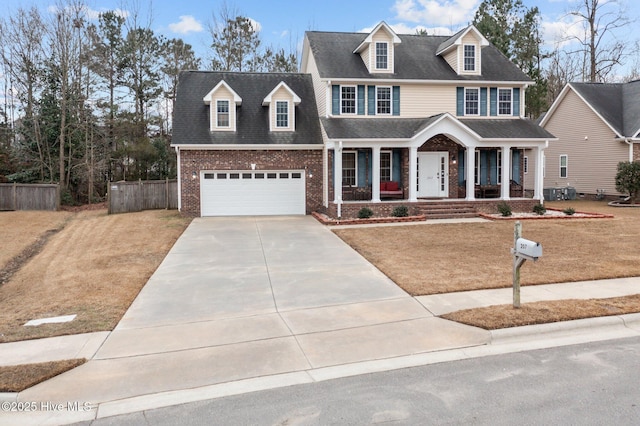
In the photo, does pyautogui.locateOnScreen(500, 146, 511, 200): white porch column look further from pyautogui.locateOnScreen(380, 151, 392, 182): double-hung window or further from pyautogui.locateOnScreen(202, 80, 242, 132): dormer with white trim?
pyautogui.locateOnScreen(202, 80, 242, 132): dormer with white trim

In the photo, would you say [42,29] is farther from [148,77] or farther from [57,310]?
[57,310]

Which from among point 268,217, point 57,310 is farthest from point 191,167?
point 57,310

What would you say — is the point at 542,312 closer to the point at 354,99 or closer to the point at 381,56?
the point at 354,99

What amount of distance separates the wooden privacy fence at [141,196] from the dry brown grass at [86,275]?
2872mm

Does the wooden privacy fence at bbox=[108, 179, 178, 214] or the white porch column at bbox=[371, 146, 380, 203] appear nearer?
the white porch column at bbox=[371, 146, 380, 203]

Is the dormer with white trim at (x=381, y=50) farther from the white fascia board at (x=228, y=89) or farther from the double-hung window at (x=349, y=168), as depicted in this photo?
the white fascia board at (x=228, y=89)

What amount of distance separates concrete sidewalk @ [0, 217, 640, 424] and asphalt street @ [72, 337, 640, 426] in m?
0.27

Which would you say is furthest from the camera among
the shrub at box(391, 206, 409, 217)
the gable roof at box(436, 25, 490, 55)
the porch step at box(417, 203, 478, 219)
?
the gable roof at box(436, 25, 490, 55)

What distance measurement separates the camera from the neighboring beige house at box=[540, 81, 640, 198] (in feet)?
81.8

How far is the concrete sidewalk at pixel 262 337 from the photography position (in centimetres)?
506

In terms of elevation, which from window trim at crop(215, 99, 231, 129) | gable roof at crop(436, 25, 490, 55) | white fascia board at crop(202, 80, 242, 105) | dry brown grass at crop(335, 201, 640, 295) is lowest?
dry brown grass at crop(335, 201, 640, 295)

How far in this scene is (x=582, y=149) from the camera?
2727cm

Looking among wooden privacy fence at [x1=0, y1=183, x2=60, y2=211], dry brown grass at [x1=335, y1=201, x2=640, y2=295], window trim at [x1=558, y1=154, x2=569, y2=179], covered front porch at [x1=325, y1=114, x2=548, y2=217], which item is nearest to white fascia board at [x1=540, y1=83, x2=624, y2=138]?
window trim at [x1=558, y1=154, x2=569, y2=179]

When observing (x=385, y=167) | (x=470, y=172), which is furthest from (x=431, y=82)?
(x=470, y=172)
